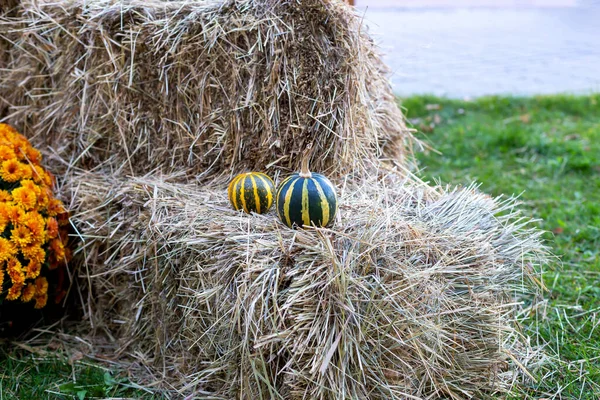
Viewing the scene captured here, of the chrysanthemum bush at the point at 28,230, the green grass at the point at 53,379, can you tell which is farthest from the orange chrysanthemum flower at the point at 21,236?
the green grass at the point at 53,379

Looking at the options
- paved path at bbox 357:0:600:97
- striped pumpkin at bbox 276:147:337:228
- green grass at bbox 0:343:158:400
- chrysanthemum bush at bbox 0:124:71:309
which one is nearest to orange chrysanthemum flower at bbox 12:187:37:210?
chrysanthemum bush at bbox 0:124:71:309

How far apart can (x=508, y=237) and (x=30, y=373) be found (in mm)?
2450

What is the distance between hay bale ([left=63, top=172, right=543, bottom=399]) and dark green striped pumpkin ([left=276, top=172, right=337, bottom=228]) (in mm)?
67

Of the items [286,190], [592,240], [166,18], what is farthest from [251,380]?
[592,240]

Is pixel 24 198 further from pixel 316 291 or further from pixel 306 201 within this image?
pixel 316 291

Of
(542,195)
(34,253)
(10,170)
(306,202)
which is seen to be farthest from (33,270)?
(542,195)

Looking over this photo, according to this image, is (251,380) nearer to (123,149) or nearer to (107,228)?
(107,228)

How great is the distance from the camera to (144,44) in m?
3.26

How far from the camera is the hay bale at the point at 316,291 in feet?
7.45

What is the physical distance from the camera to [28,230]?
304 centimetres

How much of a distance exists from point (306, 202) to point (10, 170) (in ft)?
5.53

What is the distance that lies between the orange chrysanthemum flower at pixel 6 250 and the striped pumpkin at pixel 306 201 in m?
1.38

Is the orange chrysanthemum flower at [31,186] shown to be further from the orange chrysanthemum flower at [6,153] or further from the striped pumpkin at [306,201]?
the striped pumpkin at [306,201]

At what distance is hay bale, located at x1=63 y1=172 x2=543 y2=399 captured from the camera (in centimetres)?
227
